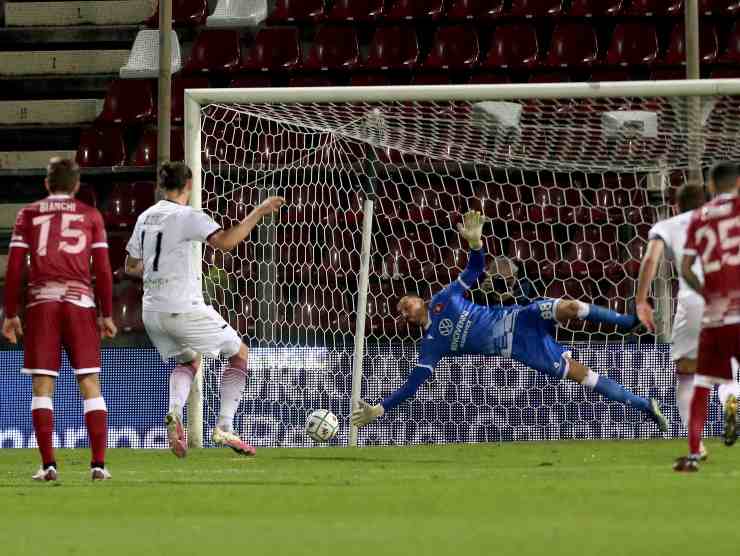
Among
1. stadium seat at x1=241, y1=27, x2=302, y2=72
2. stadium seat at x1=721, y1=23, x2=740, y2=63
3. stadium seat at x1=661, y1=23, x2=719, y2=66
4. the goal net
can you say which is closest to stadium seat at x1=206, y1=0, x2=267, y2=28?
stadium seat at x1=241, y1=27, x2=302, y2=72

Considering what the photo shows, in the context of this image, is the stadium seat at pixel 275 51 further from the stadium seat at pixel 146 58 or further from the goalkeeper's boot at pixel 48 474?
the goalkeeper's boot at pixel 48 474

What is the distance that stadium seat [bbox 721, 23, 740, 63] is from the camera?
15.9 meters

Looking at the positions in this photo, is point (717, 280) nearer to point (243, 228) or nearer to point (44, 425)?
point (243, 228)

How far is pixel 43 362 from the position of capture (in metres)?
7.81

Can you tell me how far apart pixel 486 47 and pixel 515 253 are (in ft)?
14.6

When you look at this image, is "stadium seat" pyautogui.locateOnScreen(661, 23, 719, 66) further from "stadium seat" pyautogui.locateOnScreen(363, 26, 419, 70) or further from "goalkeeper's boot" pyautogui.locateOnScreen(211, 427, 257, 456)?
"goalkeeper's boot" pyautogui.locateOnScreen(211, 427, 257, 456)

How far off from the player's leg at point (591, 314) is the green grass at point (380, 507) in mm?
1141

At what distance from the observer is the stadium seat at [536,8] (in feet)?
54.9

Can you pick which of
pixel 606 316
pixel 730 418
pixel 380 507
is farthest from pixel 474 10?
pixel 380 507

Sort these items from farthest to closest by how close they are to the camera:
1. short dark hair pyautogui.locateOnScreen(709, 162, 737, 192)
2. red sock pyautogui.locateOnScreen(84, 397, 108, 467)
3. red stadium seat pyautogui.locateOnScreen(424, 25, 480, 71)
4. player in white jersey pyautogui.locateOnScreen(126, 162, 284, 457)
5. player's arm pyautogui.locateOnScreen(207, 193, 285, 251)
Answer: red stadium seat pyautogui.locateOnScreen(424, 25, 480, 71) < player in white jersey pyautogui.locateOnScreen(126, 162, 284, 457) < player's arm pyautogui.locateOnScreen(207, 193, 285, 251) < red sock pyautogui.locateOnScreen(84, 397, 108, 467) < short dark hair pyautogui.locateOnScreen(709, 162, 737, 192)

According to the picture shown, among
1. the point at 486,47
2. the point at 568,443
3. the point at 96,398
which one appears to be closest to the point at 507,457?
the point at 568,443

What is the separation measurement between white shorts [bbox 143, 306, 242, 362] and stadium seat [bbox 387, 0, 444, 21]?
7.81 m

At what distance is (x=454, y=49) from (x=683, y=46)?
7.77 feet

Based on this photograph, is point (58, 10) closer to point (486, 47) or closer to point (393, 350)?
point (486, 47)
